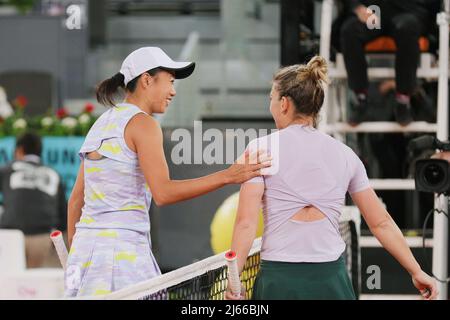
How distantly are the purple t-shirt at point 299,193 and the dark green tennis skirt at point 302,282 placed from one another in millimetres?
21

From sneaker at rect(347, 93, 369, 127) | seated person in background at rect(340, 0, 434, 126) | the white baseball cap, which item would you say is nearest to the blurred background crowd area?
seated person in background at rect(340, 0, 434, 126)

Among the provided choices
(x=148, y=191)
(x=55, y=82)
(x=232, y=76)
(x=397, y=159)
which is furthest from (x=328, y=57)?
(x=55, y=82)

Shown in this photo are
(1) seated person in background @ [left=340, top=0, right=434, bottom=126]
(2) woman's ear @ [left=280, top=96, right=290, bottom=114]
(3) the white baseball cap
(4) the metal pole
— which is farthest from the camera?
(4) the metal pole

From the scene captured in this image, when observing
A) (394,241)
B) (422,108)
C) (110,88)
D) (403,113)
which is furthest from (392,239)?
(422,108)

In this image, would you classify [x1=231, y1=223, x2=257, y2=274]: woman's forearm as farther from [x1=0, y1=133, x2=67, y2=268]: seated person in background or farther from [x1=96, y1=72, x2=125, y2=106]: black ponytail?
[x1=0, y1=133, x2=67, y2=268]: seated person in background

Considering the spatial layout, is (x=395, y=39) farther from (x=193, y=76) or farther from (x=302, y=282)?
(x=193, y=76)

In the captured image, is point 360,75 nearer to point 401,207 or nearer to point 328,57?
point 328,57

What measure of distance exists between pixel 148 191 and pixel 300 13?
9.44 feet

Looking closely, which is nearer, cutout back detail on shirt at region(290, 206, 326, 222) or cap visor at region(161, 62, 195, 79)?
cutout back detail on shirt at region(290, 206, 326, 222)

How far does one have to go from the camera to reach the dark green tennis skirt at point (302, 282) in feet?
9.78

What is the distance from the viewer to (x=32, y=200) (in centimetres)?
834

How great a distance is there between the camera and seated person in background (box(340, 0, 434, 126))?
570cm

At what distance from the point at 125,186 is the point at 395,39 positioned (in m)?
2.99

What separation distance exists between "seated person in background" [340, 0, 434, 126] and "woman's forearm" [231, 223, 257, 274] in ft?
9.28
